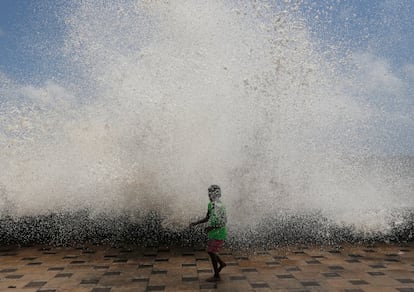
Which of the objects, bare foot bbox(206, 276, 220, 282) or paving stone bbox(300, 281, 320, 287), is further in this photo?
bare foot bbox(206, 276, 220, 282)

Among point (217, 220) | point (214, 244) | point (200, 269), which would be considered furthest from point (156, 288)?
point (217, 220)

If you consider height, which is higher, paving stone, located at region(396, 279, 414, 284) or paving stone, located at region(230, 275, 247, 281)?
paving stone, located at region(230, 275, 247, 281)

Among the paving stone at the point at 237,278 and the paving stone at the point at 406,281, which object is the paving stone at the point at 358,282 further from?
the paving stone at the point at 237,278

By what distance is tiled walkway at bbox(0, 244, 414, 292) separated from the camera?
14.5 ft

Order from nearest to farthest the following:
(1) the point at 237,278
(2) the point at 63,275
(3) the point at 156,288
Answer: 1. (3) the point at 156,288
2. (1) the point at 237,278
3. (2) the point at 63,275

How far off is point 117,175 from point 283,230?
3.85m

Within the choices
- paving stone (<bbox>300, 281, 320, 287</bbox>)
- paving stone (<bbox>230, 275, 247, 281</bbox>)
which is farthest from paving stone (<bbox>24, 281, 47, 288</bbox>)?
paving stone (<bbox>300, 281, 320, 287</bbox>)

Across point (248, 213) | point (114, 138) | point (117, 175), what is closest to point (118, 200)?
point (117, 175)

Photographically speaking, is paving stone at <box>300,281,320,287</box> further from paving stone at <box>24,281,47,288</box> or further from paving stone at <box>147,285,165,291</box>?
paving stone at <box>24,281,47,288</box>

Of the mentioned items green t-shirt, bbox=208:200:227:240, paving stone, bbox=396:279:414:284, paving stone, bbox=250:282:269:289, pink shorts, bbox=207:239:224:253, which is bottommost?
paving stone, bbox=396:279:414:284

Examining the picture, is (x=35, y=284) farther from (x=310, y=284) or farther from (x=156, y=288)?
(x=310, y=284)

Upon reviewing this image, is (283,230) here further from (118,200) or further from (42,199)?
(42,199)

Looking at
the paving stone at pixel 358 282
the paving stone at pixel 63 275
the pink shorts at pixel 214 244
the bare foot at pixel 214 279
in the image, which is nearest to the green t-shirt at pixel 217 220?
the pink shorts at pixel 214 244

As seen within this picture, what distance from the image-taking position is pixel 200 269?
17.1 ft
